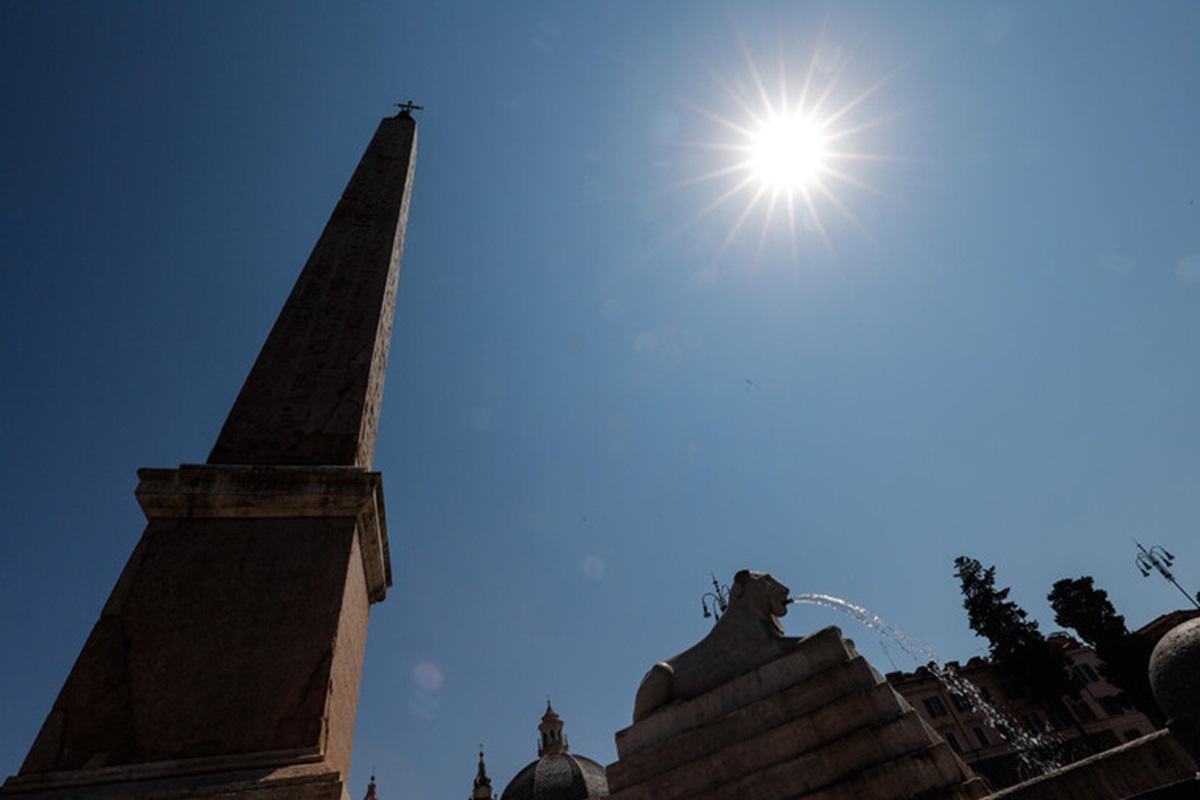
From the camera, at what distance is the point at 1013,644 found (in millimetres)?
34781

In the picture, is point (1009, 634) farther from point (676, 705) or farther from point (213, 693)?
point (213, 693)

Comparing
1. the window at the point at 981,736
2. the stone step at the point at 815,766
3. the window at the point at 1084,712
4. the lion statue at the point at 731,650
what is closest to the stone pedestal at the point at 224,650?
the stone step at the point at 815,766

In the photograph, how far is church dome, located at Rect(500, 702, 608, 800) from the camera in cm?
4150

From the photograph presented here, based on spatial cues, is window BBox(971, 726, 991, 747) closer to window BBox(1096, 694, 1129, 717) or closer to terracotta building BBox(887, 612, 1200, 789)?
terracotta building BBox(887, 612, 1200, 789)

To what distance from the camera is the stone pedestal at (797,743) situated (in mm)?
5035

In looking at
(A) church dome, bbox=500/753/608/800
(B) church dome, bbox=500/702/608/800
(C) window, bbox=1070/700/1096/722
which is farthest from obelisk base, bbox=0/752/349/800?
(C) window, bbox=1070/700/1096/722

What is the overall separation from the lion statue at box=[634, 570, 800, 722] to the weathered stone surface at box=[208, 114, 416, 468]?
4.56 metres

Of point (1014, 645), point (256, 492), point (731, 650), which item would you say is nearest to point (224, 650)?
point (256, 492)

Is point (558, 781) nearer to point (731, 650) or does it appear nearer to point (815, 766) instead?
point (731, 650)

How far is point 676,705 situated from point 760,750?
3.79ft

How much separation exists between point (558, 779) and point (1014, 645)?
31.0 m

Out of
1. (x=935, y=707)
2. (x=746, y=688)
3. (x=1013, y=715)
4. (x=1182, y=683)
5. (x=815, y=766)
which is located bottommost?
(x=1182, y=683)

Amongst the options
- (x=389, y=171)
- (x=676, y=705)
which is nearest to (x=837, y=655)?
(x=676, y=705)

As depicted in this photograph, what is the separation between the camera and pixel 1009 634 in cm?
3522
